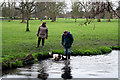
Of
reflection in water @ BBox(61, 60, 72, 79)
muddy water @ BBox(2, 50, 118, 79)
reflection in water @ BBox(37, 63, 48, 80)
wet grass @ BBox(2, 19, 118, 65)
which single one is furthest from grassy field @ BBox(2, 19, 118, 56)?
reflection in water @ BBox(37, 63, 48, 80)

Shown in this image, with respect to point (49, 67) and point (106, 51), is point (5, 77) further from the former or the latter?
point (106, 51)

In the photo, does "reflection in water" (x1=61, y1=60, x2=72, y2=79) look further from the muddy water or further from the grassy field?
the grassy field

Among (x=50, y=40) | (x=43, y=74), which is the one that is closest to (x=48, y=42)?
(x=50, y=40)

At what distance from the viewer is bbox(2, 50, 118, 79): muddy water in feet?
32.8

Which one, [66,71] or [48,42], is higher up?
[48,42]

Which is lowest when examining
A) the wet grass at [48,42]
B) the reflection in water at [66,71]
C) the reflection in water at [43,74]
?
the reflection in water at [43,74]

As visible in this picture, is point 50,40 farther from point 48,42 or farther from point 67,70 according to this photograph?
point 67,70

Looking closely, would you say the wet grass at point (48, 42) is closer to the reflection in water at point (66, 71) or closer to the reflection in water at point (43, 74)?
the reflection in water at point (66, 71)

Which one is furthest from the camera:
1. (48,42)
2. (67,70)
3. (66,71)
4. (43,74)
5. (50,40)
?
(50,40)

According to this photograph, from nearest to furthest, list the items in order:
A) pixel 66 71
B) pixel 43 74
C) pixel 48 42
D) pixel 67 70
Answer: pixel 43 74
pixel 66 71
pixel 67 70
pixel 48 42

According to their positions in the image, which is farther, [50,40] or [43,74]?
[50,40]

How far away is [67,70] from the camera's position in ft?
36.6

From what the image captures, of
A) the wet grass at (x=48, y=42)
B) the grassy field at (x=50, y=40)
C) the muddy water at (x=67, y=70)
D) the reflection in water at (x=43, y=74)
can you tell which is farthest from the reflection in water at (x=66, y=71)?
the grassy field at (x=50, y=40)

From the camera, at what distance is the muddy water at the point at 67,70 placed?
10.0 meters
